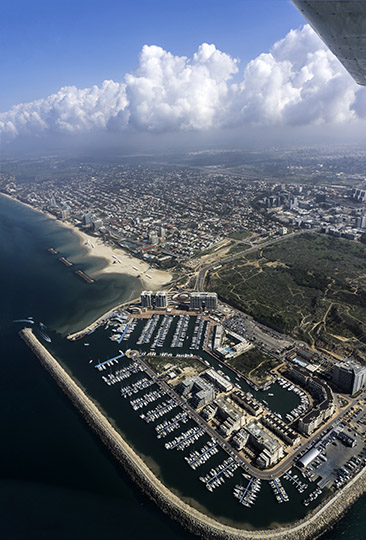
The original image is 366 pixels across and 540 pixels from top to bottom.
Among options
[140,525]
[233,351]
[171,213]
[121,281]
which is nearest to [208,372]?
[233,351]

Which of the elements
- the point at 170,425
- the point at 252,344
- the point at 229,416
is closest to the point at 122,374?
the point at 170,425

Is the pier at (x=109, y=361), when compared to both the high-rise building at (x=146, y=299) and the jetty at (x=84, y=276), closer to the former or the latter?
the high-rise building at (x=146, y=299)

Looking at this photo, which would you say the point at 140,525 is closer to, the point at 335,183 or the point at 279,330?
the point at 279,330

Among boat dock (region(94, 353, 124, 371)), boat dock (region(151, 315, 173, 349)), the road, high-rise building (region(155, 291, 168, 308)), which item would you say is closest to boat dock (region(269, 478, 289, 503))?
the road

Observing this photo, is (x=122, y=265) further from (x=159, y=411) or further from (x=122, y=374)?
(x=159, y=411)

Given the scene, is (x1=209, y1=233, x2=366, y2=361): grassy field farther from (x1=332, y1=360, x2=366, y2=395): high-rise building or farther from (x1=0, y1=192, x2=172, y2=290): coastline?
(x1=0, y1=192, x2=172, y2=290): coastline

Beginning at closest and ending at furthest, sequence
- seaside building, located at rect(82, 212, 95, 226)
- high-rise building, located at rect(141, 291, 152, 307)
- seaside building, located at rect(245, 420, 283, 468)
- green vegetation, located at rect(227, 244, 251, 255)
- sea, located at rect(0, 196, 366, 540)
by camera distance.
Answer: sea, located at rect(0, 196, 366, 540) → seaside building, located at rect(245, 420, 283, 468) → high-rise building, located at rect(141, 291, 152, 307) → green vegetation, located at rect(227, 244, 251, 255) → seaside building, located at rect(82, 212, 95, 226)
